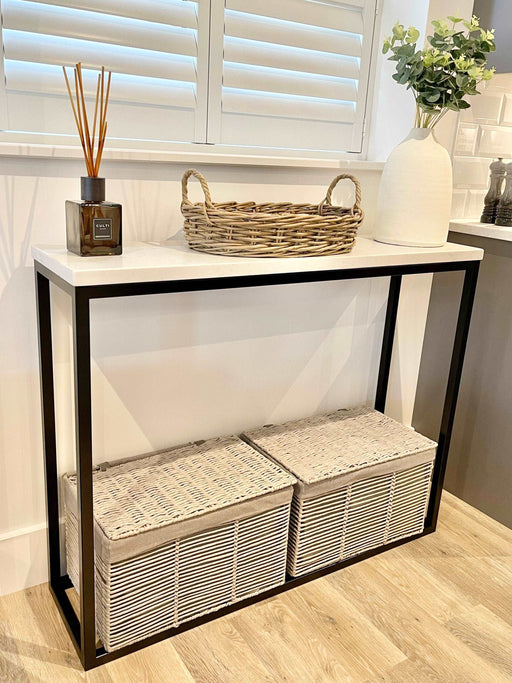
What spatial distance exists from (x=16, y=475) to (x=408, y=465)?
3.53 ft

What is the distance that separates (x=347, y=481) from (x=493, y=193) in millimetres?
1090

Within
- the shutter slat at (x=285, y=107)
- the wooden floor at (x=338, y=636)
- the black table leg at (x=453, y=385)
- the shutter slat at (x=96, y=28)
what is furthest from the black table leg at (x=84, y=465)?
the black table leg at (x=453, y=385)

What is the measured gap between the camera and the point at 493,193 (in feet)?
6.77

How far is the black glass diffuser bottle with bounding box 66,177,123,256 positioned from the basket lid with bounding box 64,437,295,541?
578mm

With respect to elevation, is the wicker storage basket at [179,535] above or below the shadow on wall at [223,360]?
below

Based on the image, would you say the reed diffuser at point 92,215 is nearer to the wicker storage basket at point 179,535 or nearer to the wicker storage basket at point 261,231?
the wicker storage basket at point 261,231

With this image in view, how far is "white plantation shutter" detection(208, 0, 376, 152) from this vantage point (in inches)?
65.6

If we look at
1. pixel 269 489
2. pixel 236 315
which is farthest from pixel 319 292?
pixel 269 489

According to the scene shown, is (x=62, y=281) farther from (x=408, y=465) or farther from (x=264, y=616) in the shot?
(x=408, y=465)

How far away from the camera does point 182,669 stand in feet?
4.58

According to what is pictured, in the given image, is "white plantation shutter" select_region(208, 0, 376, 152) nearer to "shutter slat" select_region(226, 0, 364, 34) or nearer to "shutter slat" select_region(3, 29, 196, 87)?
"shutter slat" select_region(226, 0, 364, 34)

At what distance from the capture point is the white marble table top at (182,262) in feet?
3.85

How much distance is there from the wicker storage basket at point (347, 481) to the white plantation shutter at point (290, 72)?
2.83 feet

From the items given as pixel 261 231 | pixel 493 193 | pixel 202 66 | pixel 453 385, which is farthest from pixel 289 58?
pixel 453 385
